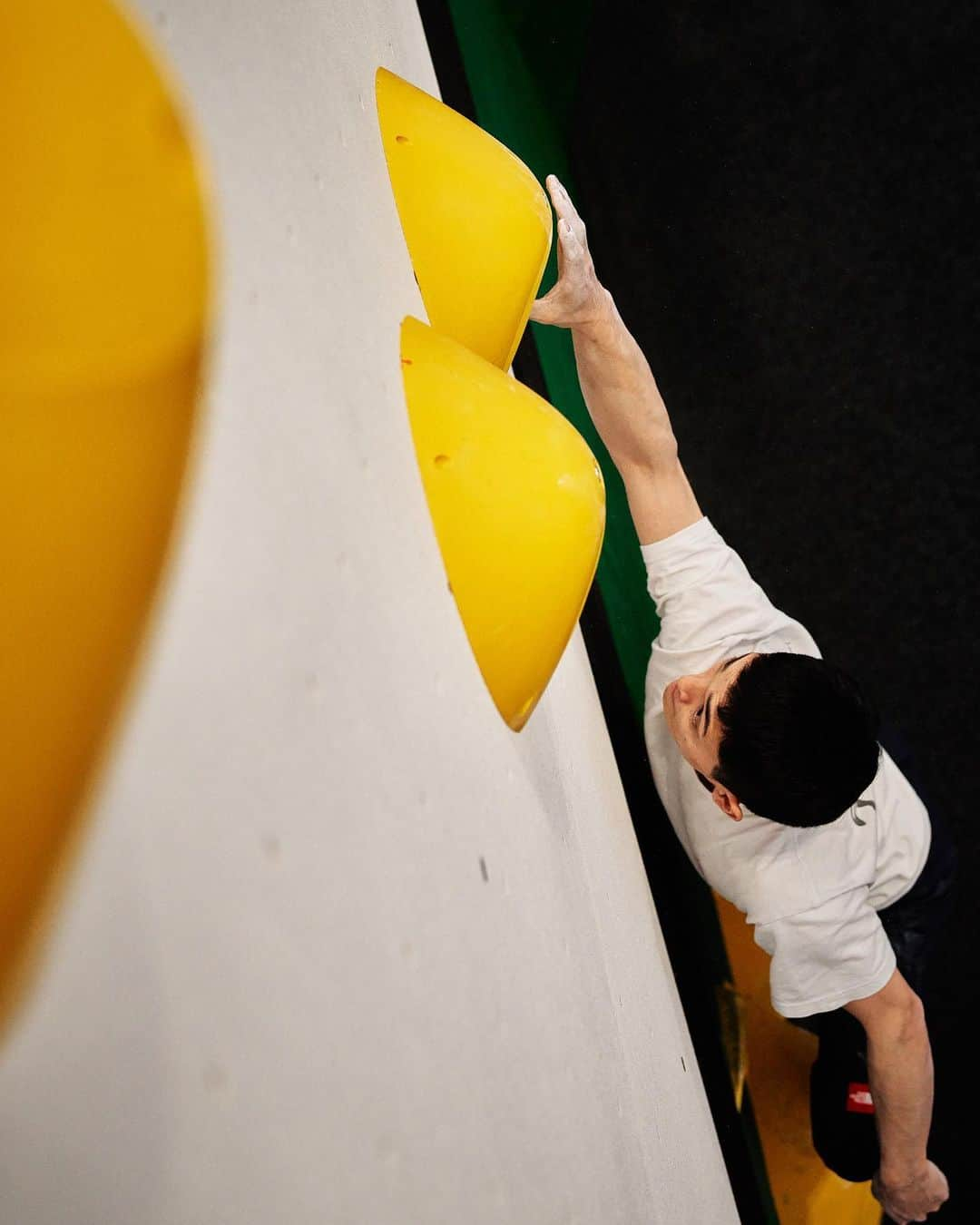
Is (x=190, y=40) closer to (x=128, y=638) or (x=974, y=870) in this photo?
(x=128, y=638)

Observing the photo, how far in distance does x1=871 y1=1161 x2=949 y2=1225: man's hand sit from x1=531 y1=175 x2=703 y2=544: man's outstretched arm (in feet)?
2.46

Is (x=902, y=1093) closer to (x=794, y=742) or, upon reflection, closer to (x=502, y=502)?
(x=794, y=742)

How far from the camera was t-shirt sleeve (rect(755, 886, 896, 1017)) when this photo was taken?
0.93 meters

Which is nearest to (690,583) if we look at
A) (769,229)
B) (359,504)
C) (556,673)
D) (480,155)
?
(556,673)

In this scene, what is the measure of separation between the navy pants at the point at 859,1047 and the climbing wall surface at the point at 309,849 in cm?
51

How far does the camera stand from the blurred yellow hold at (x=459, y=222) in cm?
58

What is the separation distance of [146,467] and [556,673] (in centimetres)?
57

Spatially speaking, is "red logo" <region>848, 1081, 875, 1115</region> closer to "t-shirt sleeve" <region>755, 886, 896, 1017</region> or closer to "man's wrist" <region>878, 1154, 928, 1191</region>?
"man's wrist" <region>878, 1154, 928, 1191</region>

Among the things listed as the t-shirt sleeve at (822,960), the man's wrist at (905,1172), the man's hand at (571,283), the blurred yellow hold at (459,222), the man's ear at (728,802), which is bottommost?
the man's wrist at (905,1172)

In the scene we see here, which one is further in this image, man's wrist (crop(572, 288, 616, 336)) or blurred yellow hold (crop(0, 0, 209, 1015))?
man's wrist (crop(572, 288, 616, 336))

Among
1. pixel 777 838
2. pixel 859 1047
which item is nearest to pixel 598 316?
pixel 777 838

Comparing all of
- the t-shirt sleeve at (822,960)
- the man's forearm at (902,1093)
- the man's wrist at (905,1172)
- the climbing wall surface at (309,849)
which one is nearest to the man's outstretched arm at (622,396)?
the climbing wall surface at (309,849)

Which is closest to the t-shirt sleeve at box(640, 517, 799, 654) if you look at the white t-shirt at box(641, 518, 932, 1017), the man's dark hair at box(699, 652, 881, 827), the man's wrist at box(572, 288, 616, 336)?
the white t-shirt at box(641, 518, 932, 1017)

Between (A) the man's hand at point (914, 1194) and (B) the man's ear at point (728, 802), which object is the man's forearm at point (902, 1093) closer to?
(A) the man's hand at point (914, 1194)
